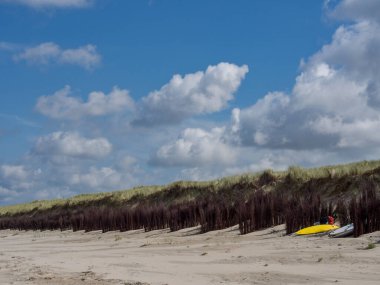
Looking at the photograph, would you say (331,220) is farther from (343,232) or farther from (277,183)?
(277,183)

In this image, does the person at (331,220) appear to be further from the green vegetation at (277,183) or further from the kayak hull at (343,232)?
the green vegetation at (277,183)

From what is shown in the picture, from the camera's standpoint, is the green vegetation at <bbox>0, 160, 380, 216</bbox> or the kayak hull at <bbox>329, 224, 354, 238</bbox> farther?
the green vegetation at <bbox>0, 160, 380, 216</bbox>

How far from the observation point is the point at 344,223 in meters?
12.2

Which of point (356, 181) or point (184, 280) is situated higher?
point (356, 181)

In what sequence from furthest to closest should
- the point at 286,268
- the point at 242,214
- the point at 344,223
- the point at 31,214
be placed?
the point at 31,214, the point at 242,214, the point at 344,223, the point at 286,268

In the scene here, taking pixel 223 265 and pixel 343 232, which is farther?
pixel 343 232

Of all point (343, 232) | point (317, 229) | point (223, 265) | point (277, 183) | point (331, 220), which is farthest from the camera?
point (277, 183)

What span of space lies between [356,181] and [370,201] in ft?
16.2

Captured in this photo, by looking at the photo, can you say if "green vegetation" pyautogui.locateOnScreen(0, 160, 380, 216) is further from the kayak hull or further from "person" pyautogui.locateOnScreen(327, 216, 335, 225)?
the kayak hull

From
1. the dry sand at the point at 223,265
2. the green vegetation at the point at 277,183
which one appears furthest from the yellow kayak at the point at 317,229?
the green vegetation at the point at 277,183

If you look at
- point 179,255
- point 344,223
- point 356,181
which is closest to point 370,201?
point 344,223

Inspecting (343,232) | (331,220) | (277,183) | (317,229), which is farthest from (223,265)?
(277,183)

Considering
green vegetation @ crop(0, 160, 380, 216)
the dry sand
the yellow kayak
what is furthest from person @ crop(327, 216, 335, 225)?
green vegetation @ crop(0, 160, 380, 216)

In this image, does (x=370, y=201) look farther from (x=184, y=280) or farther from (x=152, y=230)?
(x=152, y=230)
